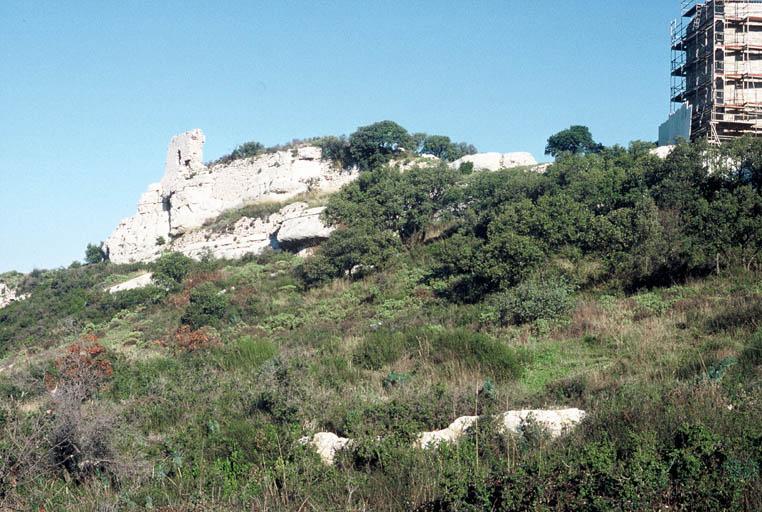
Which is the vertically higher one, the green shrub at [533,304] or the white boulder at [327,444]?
the green shrub at [533,304]

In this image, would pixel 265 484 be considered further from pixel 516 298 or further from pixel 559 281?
pixel 559 281

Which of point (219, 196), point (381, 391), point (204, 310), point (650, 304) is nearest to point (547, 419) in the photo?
point (381, 391)

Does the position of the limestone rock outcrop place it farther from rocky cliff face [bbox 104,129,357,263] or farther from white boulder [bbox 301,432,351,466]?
white boulder [bbox 301,432,351,466]

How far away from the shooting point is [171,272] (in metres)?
28.7

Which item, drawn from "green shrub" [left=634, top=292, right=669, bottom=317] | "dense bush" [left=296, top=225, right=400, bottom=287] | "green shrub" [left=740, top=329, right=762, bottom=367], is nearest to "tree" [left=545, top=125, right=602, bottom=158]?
"dense bush" [left=296, top=225, right=400, bottom=287]

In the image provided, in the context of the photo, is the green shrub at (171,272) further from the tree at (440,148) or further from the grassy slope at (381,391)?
the tree at (440,148)

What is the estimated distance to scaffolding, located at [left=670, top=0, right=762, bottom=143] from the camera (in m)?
25.6

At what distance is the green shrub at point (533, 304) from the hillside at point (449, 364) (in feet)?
0.13

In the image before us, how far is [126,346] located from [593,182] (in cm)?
1401

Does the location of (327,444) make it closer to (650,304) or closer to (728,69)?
(650,304)

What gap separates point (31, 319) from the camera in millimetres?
30062

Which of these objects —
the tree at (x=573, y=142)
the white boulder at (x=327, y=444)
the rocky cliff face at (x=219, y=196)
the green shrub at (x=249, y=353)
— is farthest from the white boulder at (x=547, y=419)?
the tree at (x=573, y=142)

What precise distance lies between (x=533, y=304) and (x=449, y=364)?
3452 mm

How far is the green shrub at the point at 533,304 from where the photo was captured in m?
13.4
